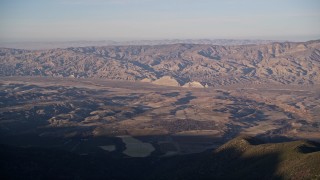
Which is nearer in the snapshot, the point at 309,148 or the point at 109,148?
the point at 309,148

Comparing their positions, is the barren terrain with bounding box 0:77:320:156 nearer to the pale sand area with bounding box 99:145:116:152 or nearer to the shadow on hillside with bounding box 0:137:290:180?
the pale sand area with bounding box 99:145:116:152

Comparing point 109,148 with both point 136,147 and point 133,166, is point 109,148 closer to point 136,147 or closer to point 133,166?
point 136,147

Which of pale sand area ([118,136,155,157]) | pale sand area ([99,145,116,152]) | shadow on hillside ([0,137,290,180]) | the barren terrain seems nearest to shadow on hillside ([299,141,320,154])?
shadow on hillside ([0,137,290,180])

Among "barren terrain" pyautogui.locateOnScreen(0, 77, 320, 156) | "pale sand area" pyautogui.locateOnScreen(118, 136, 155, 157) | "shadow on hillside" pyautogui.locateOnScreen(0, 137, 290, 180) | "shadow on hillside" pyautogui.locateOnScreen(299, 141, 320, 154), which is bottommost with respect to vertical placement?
"barren terrain" pyautogui.locateOnScreen(0, 77, 320, 156)

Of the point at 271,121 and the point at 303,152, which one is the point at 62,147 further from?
the point at 271,121

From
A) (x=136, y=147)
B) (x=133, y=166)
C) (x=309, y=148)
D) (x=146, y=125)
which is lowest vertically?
(x=146, y=125)

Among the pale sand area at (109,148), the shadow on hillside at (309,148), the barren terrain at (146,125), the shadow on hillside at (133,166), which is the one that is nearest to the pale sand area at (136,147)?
the barren terrain at (146,125)

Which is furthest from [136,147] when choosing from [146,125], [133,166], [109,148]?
[146,125]

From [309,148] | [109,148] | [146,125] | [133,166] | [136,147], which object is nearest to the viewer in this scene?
[309,148]

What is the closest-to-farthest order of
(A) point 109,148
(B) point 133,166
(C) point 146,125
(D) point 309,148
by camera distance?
1. (D) point 309,148
2. (B) point 133,166
3. (A) point 109,148
4. (C) point 146,125

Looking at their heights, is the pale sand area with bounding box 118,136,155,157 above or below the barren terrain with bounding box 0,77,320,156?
above

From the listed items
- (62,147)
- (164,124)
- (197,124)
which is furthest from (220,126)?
(62,147)

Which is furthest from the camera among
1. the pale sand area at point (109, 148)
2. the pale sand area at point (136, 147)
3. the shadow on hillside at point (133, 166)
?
the pale sand area at point (109, 148)

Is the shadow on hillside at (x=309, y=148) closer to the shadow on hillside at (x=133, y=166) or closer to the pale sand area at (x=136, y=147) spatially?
the shadow on hillside at (x=133, y=166)
